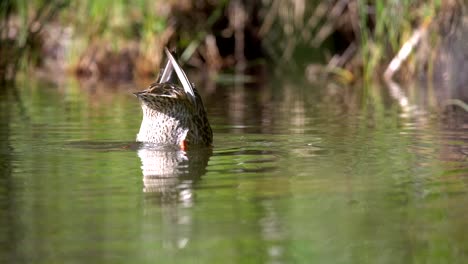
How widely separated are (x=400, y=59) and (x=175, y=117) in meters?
6.94

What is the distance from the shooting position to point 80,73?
1672 centimetres

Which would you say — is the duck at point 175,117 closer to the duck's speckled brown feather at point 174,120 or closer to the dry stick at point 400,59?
the duck's speckled brown feather at point 174,120

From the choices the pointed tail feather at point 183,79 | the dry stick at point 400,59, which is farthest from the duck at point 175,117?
the dry stick at point 400,59

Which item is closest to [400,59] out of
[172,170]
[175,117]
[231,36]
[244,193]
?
[231,36]

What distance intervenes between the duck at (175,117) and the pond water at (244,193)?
185 mm

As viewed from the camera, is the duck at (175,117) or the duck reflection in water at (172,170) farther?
the duck at (175,117)

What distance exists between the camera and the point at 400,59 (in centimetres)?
1380

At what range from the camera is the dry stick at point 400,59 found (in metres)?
12.4

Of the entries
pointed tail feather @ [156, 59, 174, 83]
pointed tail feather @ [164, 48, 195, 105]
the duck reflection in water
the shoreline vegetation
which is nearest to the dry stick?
the shoreline vegetation

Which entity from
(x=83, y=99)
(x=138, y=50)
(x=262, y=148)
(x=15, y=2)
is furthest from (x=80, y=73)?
(x=262, y=148)

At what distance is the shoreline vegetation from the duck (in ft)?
15.1

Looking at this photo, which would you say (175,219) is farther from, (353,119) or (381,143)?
(353,119)

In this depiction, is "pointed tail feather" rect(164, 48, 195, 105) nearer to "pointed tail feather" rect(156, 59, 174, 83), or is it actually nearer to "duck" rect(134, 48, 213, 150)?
"duck" rect(134, 48, 213, 150)

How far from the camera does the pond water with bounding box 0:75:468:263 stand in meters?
3.99
